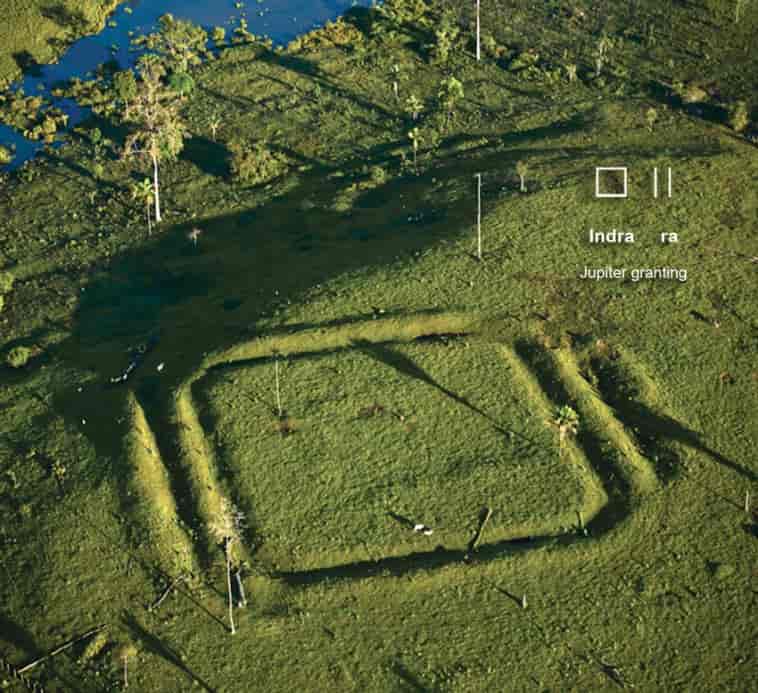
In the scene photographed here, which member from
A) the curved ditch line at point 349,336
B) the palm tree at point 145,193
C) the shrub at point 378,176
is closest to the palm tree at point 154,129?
the palm tree at point 145,193

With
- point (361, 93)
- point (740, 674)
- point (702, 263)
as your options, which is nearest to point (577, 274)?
point (702, 263)

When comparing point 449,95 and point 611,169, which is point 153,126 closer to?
point 449,95

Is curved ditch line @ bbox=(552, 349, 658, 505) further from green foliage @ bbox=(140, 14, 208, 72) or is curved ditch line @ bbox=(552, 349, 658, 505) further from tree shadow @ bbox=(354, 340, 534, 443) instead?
green foliage @ bbox=(140, 14, 208, 72)

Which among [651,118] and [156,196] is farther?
[651,118]

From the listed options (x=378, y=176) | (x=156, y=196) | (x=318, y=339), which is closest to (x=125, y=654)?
(x=318, y=339)

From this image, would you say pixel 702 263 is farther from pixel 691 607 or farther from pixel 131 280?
pixel 131 280

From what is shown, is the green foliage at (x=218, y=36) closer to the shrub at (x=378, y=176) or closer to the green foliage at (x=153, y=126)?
the green foliage at (x=153, y=126)

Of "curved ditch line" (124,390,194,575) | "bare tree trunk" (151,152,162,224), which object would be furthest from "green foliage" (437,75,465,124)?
"curved ditch line" (124,390,194,575)
